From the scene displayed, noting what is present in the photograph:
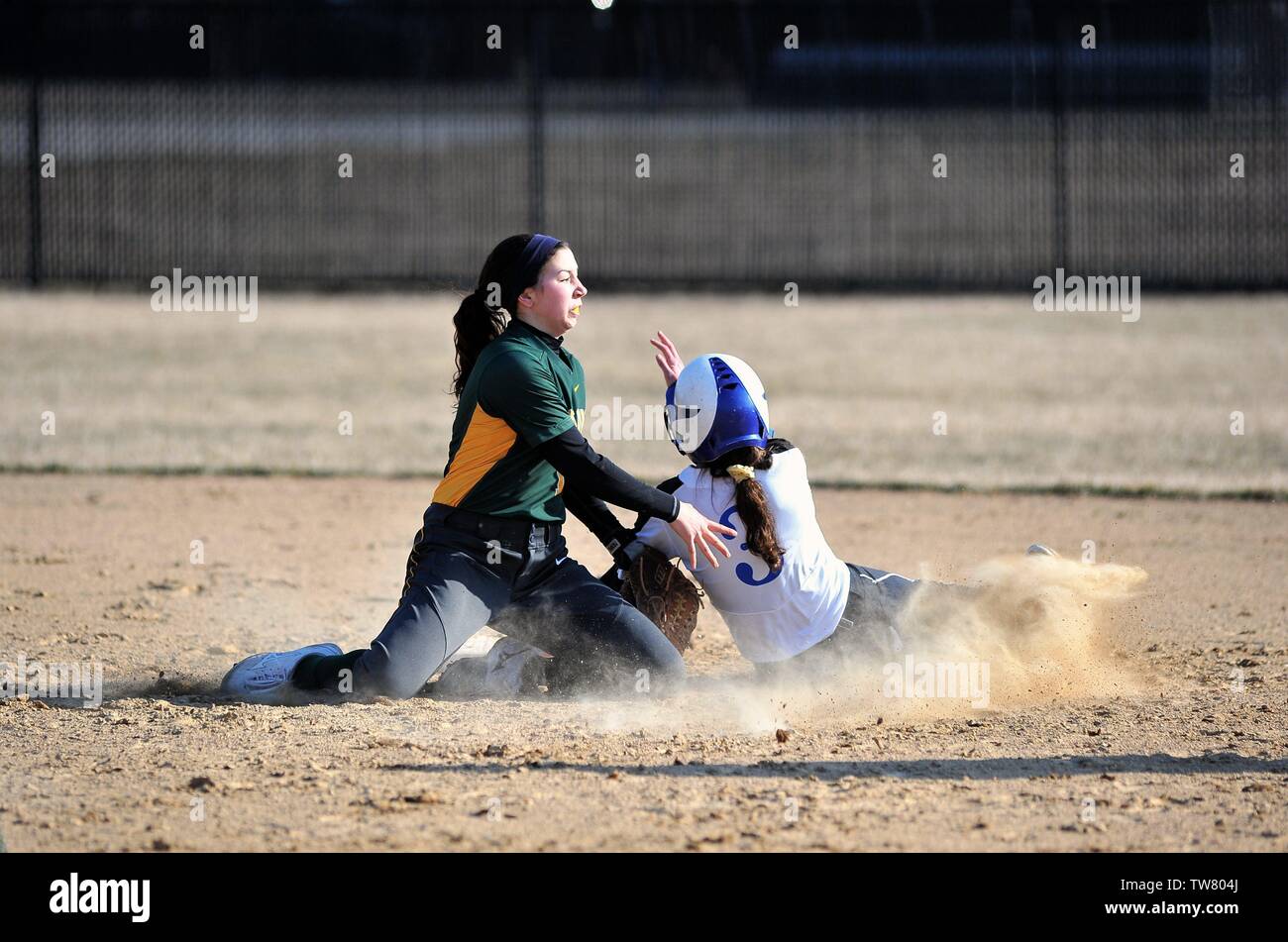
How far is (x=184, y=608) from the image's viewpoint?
22.7 ft

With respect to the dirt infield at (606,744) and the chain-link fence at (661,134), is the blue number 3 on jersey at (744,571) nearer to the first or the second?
the dirt infield at (606,744)

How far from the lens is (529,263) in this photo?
17.6 ft

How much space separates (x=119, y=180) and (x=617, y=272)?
6201 mm

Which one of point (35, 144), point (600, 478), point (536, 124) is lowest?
point (600, 478)

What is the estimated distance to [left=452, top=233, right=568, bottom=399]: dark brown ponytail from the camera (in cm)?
540

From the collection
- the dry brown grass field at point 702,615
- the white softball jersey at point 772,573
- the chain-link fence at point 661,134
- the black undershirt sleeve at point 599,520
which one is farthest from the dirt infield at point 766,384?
the white softball jersey at point 772,573

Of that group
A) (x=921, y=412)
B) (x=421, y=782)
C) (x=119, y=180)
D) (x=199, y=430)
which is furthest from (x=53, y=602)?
(x=119, y=180)

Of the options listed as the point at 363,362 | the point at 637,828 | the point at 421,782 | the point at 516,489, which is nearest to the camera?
the point at 637,828

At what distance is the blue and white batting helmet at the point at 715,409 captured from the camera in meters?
5.23

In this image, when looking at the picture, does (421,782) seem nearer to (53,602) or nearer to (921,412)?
(53,602)

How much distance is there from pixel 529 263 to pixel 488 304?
0.26 metres

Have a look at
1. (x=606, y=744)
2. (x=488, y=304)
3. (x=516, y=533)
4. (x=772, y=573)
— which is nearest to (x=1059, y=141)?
(x=488, y=304)

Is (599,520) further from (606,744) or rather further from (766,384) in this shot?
(766,384)

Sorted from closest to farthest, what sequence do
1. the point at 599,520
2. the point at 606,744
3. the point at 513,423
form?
the point at 606,744 → the point at 513,423 → the point at 599,520
